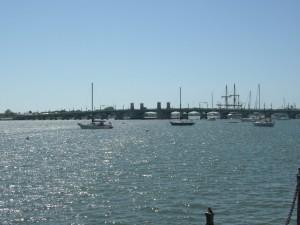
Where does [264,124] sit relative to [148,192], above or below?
above

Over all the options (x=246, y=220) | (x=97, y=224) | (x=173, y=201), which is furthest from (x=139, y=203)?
(x=246, y=220)

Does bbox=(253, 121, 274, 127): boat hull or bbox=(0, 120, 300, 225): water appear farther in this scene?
bbox=(253, 121, 274, 127): boat hull

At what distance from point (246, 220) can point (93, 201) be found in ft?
28.8

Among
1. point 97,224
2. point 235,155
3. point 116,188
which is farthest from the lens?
point 235,155

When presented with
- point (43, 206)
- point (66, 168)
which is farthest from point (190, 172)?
point (43, 206)

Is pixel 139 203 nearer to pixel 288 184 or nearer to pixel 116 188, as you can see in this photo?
pixel 116 188

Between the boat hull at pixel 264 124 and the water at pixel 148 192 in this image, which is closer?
the water at pixel 148 192

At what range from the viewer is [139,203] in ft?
87.5

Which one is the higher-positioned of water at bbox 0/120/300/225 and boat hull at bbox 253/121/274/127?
boat hull at bbox 253/121/274/127

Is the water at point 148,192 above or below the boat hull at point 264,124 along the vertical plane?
below

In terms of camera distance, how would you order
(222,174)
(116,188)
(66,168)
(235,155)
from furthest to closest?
1. (235,155)
2. (66,168)
3. (222,174)
4. (116,188)

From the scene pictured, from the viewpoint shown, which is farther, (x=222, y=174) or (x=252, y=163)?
(x=252, y=163)

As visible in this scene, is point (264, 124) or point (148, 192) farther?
point (264, 124)

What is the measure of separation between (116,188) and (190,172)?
31.7 ft
